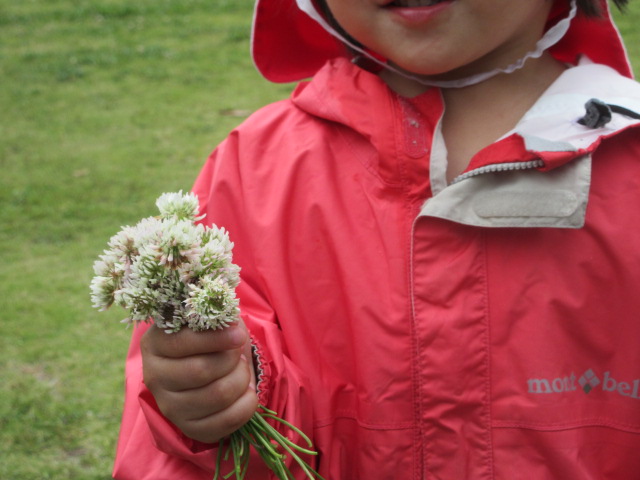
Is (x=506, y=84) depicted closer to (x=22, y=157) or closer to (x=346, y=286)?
(x=346, y=286)

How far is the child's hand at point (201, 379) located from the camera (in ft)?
4.54

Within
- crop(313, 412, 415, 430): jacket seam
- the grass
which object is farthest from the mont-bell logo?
the grass

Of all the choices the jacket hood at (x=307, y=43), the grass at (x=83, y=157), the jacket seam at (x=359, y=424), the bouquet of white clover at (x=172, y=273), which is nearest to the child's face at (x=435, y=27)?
the jacket hood at (x=307, y=43)

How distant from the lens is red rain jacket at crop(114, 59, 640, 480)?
5.14 feet

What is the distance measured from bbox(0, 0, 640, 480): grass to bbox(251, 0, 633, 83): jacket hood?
1500 millimetres

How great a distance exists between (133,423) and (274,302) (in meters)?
0.35

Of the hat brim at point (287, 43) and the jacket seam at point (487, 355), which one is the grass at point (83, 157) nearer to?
the hat brim at point (287, 43)

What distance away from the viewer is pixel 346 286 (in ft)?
5.48

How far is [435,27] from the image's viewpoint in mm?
1544

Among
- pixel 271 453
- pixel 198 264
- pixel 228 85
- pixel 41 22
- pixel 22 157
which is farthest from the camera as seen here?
pixel 41 22

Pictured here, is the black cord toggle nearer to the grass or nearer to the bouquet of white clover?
the bouquet of white clover

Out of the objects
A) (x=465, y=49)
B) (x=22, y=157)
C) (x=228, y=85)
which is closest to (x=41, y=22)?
(x=228, y=85)

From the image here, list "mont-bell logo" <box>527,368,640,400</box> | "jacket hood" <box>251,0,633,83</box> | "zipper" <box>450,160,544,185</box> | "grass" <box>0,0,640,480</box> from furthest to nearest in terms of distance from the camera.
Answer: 1. "grass" <box>0,0,640,480</box>
2. "jacket hood" <box>251,0,633,83</box>
3. "mont-bell logo" <box>527,368,640,400</box>
4. "zipper" <box>450,160,544,185</box>

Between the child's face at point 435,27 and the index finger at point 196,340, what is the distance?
581 millimetres
